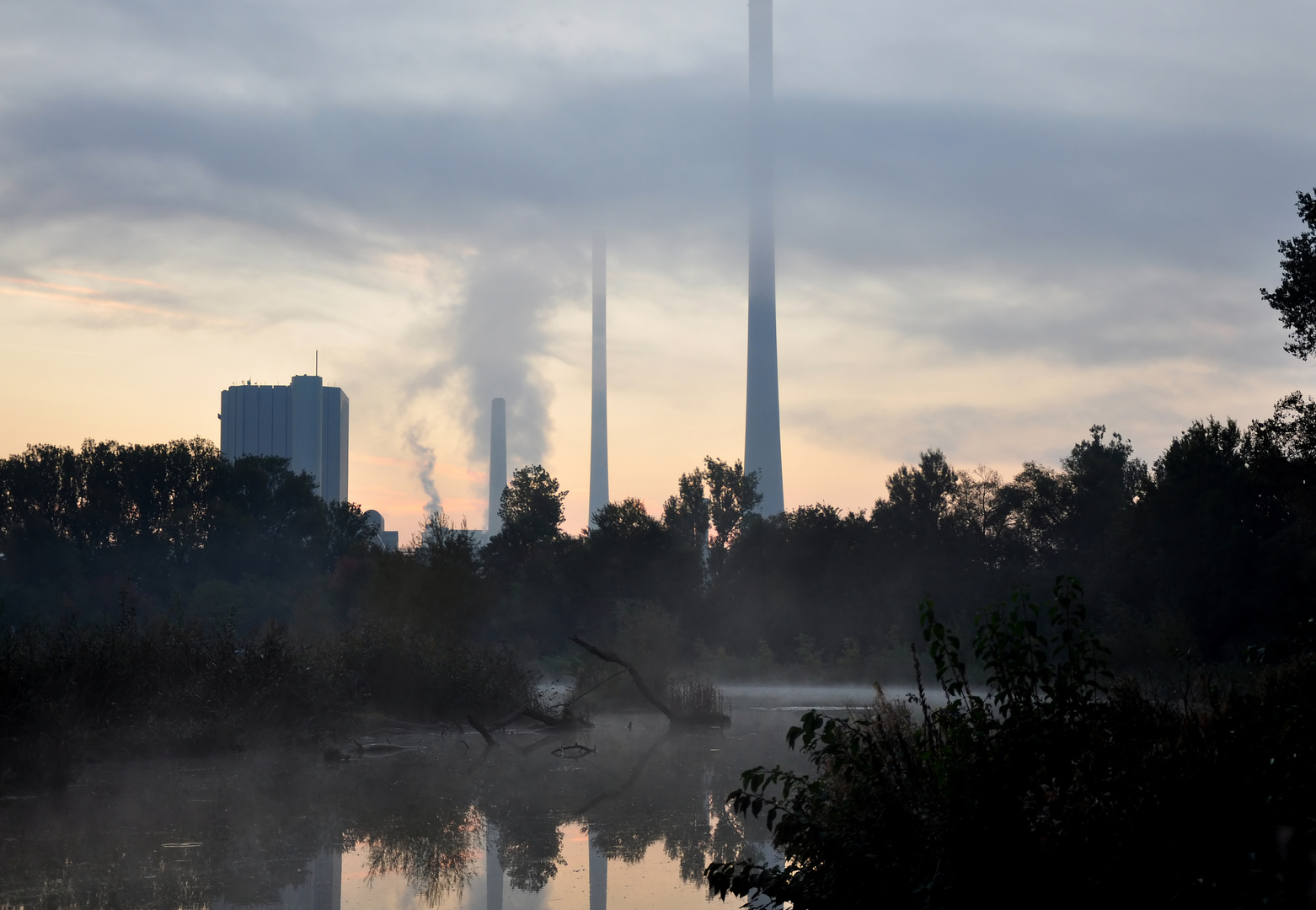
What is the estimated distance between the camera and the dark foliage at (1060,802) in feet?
15.6

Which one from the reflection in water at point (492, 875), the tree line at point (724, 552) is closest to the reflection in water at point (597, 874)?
the reflection in water at point (492, 875)

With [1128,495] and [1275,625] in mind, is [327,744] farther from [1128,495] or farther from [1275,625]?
[1128,495]

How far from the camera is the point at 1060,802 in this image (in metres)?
5.41

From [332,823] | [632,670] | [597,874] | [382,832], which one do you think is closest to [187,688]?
[332,823]

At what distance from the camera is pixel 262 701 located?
73.3 feet

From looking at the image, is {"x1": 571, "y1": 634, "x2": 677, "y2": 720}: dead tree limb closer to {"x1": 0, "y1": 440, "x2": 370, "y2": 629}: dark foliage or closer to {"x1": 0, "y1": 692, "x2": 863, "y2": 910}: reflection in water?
{"x1": 0, "y1": 692, "x2": 863, "y2": 910}: reflection in water

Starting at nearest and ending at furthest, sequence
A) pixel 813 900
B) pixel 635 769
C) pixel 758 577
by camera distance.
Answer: pixel 813 900
pixel 635 769
pixel 758 577

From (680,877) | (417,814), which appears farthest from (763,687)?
(680,877)

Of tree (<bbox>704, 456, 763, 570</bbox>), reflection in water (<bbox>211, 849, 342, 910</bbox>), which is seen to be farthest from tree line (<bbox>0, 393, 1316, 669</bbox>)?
reflection in water (<bbox>211, 849, 342, 910</bbox>)

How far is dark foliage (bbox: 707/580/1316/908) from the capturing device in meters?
4.75

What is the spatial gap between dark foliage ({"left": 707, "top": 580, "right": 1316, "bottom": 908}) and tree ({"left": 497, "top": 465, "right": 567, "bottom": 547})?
7003 cm

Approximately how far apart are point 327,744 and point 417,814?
9079mm

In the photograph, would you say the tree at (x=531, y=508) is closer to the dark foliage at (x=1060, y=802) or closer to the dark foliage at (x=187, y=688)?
the dark foliage at (x=187, y=688)

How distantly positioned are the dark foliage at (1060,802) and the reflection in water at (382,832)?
11.7 feet
